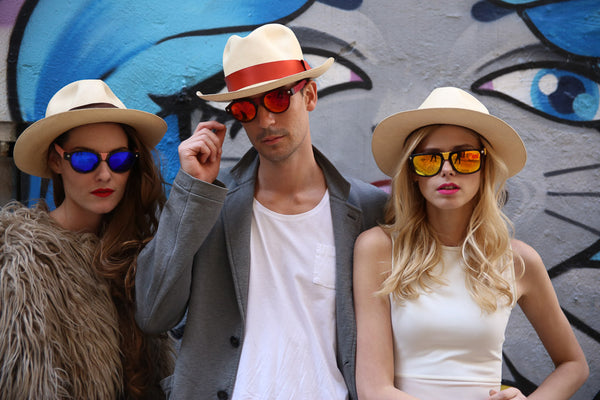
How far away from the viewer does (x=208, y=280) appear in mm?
2578

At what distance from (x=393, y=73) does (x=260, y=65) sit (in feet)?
4.29

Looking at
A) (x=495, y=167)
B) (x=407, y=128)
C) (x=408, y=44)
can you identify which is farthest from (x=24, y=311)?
(x=408, y=44)

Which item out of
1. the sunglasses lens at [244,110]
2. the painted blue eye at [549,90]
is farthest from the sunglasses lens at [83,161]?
the painted blue eye at [549,90]

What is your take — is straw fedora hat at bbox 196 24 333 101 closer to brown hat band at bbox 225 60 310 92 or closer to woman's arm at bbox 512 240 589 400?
brown hat band at bbox 225 60 310 92

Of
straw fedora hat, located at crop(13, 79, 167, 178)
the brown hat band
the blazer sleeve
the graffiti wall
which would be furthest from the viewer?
the graffiti wall

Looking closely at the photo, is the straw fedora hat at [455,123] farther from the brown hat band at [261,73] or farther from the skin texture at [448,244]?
the brown hat band at [261,73]

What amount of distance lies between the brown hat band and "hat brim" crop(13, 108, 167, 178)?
54 cm

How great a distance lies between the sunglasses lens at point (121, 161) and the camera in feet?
8.71

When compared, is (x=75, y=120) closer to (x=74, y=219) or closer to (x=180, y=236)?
(x=74, y=219)

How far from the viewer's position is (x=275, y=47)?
8.54 ft

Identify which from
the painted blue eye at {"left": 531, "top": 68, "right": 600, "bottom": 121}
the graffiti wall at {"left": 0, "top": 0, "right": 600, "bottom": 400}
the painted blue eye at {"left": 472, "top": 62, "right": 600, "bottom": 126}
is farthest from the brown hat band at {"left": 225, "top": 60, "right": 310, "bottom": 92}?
the painted blue eye at {"left": 531, "top": 68, "right": 600, "bottom": 121}

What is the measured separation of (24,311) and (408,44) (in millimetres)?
2805

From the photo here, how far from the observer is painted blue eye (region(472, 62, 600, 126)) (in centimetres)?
337

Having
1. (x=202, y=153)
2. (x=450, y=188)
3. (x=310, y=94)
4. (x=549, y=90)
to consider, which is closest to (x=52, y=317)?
(x=202, y=153)
